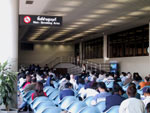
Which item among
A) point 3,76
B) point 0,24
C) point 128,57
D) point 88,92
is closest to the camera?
point 3,76

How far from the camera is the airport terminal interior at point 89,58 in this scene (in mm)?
6971

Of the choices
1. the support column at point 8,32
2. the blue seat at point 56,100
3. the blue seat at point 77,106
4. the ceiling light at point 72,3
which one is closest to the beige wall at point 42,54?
the ceiling light at point 72,3

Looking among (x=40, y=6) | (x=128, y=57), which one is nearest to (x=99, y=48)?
(x=128, y=57)

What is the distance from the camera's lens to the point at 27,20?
1381 centimetres

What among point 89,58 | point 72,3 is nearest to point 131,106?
point 72,3

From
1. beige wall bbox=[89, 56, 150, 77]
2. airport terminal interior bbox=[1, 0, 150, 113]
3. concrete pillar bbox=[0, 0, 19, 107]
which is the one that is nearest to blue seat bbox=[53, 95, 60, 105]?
airport terminal interior bbox=[1, 0, 150, 113]

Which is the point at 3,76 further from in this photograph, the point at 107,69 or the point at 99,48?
the point at 99,48

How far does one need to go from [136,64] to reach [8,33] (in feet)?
60.5

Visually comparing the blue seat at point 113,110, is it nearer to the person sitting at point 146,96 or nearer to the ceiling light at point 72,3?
the person sitting at point 146,96

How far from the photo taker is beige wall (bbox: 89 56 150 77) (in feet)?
76.2

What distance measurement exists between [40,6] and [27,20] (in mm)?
2634

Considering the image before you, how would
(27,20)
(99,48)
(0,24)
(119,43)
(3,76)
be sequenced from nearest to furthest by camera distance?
(3,76), (0,24), (27,20), (119,43), (99,48)

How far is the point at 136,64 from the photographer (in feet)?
81.8

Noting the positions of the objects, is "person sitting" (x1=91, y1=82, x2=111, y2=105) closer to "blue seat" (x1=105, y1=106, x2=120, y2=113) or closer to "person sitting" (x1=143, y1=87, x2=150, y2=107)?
"person sitting" (x1=143, y1=87, x2=150, y2=107)
